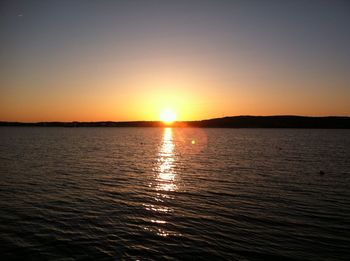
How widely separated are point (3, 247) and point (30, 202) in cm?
920

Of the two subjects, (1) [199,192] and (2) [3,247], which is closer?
(2) [3,247]

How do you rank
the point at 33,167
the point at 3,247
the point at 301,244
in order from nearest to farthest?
the point at 3,247
the point at 301,244
the point at 33,167

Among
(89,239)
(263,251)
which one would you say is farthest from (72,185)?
(263,251)

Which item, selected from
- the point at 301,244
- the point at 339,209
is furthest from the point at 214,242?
the point at 339,209

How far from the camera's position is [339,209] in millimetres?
22828

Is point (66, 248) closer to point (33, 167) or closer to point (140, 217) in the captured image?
point (140, 217)

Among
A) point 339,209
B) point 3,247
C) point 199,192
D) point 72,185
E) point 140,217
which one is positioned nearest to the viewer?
point 3,247

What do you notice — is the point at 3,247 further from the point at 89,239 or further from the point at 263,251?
the point at 263,251

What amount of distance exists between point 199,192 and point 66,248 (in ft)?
51.0

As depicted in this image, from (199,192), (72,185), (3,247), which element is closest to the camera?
(3,247)

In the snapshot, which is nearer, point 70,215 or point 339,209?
point 70,215

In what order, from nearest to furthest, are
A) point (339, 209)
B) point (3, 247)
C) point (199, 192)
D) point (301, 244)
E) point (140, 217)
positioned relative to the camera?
point (3, 247)
point (301, 244)
point (140, 217)
point (339, 209)
point (199, 192)

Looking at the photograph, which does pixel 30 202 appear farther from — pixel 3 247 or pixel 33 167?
pixel 33 167

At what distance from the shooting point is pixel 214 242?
16.3 m
